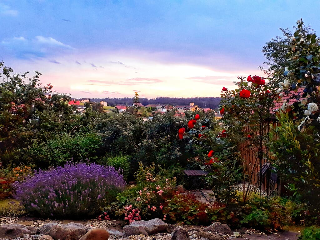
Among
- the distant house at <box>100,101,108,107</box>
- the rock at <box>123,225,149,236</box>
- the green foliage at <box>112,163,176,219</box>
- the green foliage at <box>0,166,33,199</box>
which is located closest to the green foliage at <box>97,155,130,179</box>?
the green foliage at <box>0,166,33,199</box>

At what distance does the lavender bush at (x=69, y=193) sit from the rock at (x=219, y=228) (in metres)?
2.05

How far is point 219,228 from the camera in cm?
479

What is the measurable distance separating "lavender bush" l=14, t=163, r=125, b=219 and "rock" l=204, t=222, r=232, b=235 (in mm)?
2048

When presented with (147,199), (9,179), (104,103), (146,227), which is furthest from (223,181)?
(104,103)

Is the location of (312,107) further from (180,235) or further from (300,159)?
(180,235)

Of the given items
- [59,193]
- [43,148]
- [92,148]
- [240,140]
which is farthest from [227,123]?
[43,148]

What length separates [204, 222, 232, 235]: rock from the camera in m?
4.76

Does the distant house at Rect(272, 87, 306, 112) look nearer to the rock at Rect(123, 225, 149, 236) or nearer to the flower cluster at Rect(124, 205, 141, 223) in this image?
the rock at Rect(123, 225, 149, 236)

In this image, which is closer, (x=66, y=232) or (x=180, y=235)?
(x=180, y=235)

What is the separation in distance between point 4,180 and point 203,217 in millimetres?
5188

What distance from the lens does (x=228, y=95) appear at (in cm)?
665

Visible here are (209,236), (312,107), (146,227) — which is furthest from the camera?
(146,227)

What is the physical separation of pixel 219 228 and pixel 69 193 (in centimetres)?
272

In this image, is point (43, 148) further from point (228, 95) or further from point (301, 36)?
point (301, 36)
